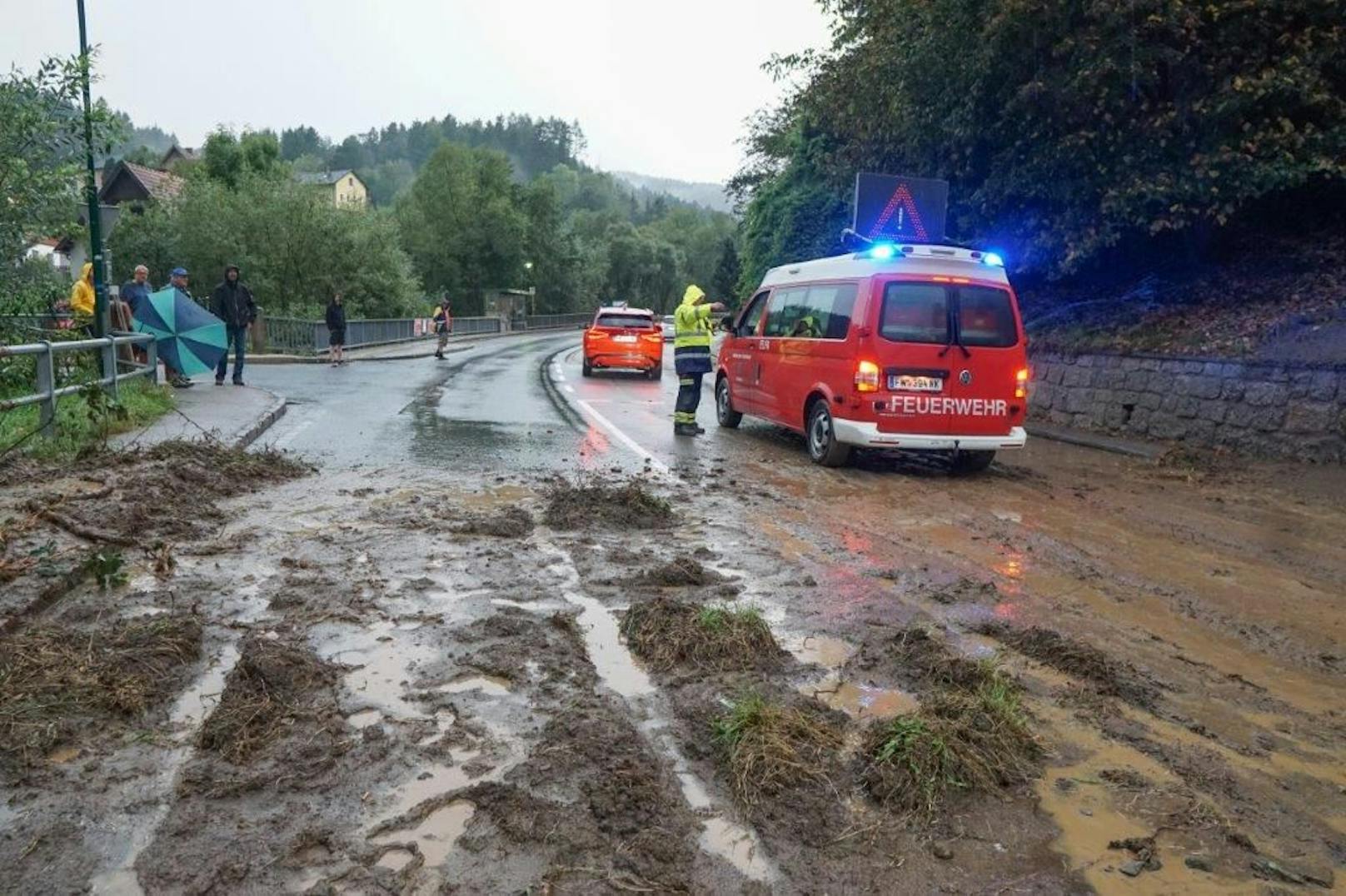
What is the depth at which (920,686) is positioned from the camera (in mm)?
4168

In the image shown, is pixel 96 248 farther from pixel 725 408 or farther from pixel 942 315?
pixel 942 315

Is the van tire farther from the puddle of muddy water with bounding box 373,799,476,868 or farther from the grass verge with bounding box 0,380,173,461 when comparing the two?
the puddle of muddy water with bounding box 373,799,476,868

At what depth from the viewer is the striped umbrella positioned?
13711 mm

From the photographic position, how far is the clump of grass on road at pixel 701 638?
4387mm

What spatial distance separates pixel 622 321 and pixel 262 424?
453 inches

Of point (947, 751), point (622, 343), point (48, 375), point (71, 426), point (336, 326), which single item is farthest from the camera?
point (336, 326)

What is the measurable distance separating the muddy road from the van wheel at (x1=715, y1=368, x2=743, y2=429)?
5.19m

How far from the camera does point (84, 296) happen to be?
14.7 m

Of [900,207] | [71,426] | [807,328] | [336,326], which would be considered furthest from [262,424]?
[336,326]

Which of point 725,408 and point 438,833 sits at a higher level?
point 725,408

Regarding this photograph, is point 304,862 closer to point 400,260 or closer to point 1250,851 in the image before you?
point 1250,851

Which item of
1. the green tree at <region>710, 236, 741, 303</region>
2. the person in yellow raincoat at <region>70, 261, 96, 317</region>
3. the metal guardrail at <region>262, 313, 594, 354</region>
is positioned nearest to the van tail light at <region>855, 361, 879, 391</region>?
the person in yellow raincoat at <region>70, 261, 96, 317</region>

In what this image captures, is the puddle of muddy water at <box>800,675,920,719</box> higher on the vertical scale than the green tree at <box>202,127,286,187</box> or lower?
lower

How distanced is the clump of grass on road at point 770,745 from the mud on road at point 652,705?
0.01 m
